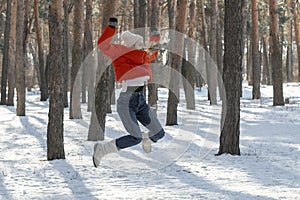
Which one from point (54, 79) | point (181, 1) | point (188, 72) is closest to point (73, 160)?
point (54, 79)

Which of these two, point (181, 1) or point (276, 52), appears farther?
point (276, 52)

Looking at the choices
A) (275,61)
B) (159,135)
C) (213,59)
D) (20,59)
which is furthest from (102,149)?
(213,59)

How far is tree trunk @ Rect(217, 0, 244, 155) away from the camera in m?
8.80

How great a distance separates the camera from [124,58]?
6.59 meters

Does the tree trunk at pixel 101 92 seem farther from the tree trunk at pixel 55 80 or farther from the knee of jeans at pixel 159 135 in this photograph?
the knee of jeans at pixel 159 135

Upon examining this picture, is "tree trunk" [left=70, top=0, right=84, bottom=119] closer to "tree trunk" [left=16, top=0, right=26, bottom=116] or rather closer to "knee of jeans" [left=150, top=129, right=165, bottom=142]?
"tree trunk" [left=16, top=0, right=26, bottom=116]

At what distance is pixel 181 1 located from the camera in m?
14.3

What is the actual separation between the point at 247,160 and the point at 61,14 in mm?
3960

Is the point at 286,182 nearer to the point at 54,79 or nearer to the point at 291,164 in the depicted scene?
the point at 291,164

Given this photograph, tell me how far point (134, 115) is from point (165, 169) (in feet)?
3.70

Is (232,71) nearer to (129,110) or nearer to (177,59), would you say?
(129,110)

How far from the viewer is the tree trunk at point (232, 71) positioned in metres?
8.80

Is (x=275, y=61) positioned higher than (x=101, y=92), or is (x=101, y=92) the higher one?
(x=275, y=61)

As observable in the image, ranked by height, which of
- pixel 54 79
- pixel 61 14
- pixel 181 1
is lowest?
pixel 54 79
